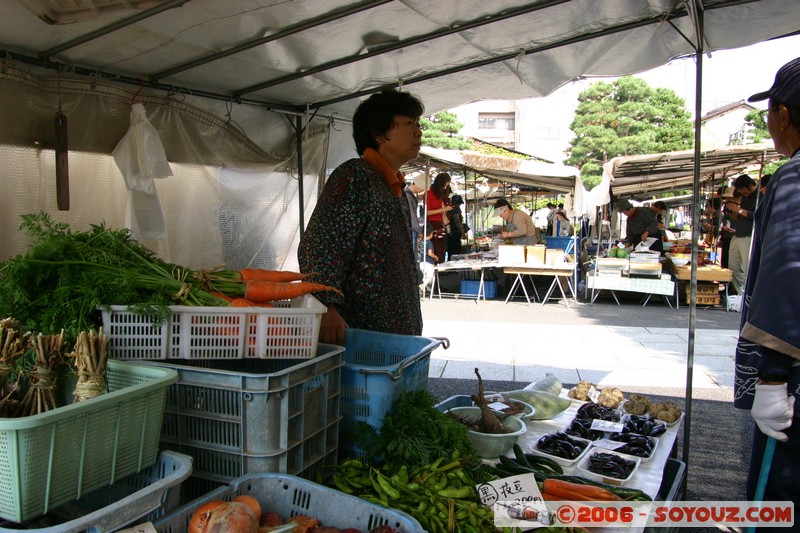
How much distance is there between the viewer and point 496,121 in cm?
5722

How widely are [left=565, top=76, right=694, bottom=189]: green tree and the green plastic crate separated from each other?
3364cm

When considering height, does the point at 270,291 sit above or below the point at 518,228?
below

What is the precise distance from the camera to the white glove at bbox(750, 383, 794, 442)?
2.05 m

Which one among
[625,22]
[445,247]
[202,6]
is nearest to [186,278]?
[202,6]

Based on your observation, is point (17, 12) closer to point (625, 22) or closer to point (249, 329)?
point (249, 329)

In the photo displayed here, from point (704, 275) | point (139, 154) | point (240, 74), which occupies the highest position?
point (240, 74)

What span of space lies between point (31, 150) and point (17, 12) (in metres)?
0.98

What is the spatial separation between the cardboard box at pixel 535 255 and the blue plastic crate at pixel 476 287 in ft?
3.85

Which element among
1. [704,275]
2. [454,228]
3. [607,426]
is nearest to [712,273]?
[704,275]

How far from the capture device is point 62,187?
355 centimetres

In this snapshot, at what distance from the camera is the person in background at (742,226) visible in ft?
34.1

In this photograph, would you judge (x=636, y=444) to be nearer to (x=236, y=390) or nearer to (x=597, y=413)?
(x=597, y=413)

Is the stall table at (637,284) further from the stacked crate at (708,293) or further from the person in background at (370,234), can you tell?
the person in background at (370,234)

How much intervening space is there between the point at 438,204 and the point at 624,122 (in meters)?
26.8
